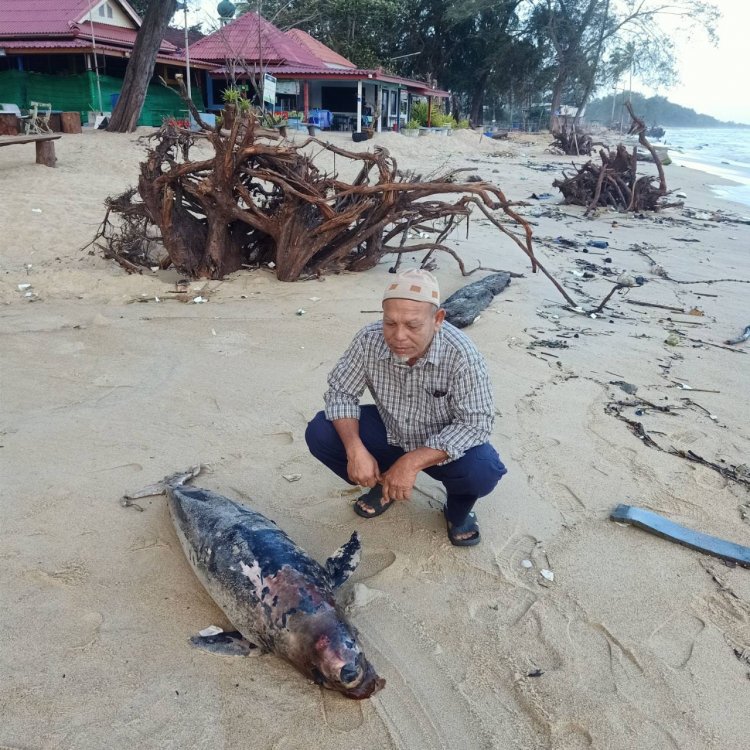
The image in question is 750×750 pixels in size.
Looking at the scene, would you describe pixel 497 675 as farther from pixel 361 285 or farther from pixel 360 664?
pixel 361 285

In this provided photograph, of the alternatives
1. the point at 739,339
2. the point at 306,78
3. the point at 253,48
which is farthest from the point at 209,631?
the point at 253,48

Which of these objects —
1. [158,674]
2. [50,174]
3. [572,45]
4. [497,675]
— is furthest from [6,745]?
[572,45]

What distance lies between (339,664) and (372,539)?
3.00 ft

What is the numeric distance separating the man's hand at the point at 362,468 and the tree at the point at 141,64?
16323 mm

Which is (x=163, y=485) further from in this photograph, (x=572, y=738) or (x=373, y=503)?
(x=572, y=738)

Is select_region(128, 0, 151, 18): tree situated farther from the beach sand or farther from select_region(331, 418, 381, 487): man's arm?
select_region(331, 418, 381, 487): man's arm

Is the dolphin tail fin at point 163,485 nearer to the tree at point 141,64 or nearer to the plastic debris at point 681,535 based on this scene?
the plastic debris at point 681,535

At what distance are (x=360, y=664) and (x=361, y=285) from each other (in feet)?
16.7

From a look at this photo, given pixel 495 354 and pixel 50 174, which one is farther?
pixel 50 174

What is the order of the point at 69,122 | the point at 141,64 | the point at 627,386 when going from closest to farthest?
the point at 627,386 → the point at 141,64 → the point at 69,122

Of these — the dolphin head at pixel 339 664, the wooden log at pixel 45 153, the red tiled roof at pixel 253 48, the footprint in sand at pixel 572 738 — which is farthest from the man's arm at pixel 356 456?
the red tiled roof at pixel 253 48

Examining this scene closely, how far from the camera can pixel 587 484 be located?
3.36 m

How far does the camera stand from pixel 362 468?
103 inches

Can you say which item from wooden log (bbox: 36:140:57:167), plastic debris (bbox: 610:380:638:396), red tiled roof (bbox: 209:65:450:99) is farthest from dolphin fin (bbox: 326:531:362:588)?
red tiled roof (bbox: 209:65:450:99)
